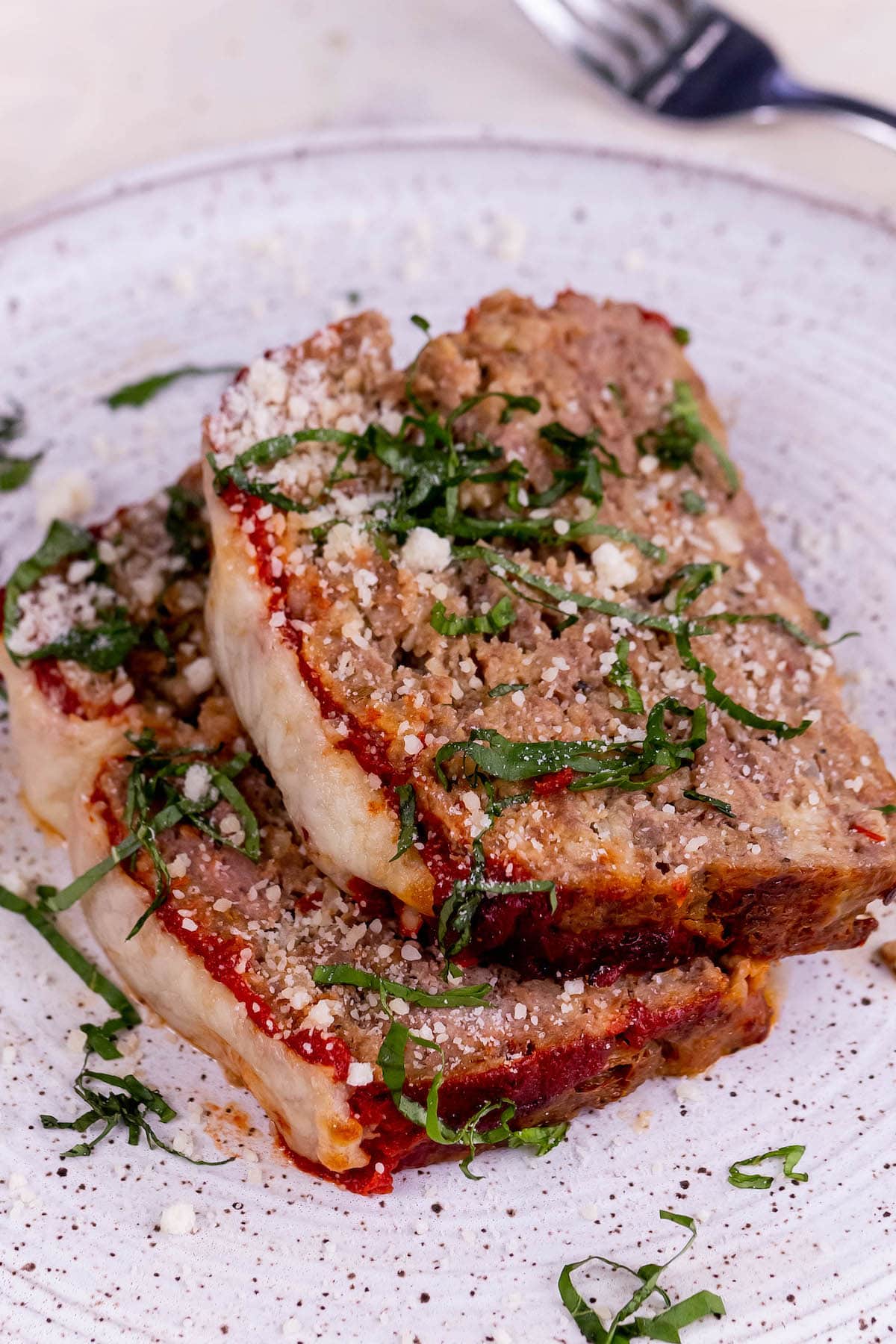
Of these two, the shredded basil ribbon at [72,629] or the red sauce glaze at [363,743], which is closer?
the red sauce glaze at [363,743]

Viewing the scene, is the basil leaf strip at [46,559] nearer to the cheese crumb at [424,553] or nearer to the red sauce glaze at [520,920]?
the red sauce glaze at [520,920]

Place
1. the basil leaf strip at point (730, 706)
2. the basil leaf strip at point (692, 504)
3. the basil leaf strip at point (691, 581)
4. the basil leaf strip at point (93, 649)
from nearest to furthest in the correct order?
the basil leaf strip at point (730, 706) → the basil leaf strip at point (691, 581) → the basil leaf strip at point (93, 649) → the basil leaf strip at point (692, 504)

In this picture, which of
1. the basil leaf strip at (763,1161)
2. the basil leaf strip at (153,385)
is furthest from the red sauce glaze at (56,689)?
the basil leaf strip at (763,1161)

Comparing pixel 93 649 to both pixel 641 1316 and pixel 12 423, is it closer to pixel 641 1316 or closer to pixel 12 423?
pixel 12 423

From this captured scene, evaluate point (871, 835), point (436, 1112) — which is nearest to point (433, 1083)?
point (436, 1112)

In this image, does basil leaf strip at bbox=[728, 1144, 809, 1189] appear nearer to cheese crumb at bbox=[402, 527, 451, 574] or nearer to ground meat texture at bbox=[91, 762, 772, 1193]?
ground meat texture at bbox=[91, 762, 772, 1193]

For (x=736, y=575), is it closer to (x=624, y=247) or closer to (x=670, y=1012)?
(x=670, y=1012)
